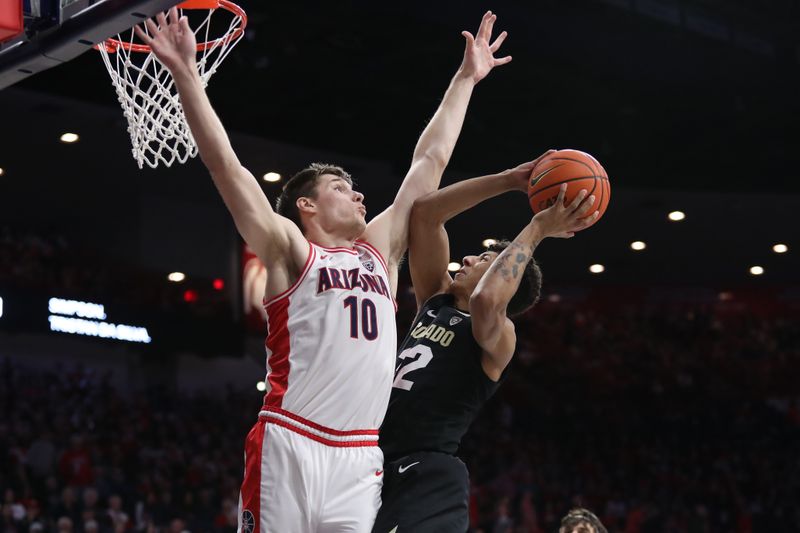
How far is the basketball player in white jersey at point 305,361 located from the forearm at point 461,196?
1.55 feet

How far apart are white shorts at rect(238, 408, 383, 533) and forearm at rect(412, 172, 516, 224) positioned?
95cm

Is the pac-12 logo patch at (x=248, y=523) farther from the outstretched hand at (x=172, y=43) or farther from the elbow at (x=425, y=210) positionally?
the outstretched hand at (x=172, y=43)

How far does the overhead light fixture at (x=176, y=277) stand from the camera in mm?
17625

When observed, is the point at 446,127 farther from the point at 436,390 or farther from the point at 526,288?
the point at 436,390

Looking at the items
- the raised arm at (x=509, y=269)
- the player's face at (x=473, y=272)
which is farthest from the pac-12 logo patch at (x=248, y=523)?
the player's face at (x=473, y=272)

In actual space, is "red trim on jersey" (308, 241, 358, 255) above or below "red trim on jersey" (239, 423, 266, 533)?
above

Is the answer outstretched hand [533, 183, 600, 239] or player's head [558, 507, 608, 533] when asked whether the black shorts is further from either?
player's head [558, 507, 608, 533]

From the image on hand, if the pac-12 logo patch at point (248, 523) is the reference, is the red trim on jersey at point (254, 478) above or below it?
above

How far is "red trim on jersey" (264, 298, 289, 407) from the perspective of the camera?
11.2 ft

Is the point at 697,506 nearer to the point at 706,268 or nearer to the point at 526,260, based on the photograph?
the point at 706,268

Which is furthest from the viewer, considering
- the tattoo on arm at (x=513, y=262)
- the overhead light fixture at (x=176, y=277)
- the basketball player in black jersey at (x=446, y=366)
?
the overhead light fixture at (x=176, y=277)

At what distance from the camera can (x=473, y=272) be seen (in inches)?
170

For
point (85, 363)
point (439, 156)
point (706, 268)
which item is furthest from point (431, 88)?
point (439, 156)

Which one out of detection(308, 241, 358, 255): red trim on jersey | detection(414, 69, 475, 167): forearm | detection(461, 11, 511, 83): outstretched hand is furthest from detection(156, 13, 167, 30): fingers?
detection(461, 11, 511, 83): outstretched hand
